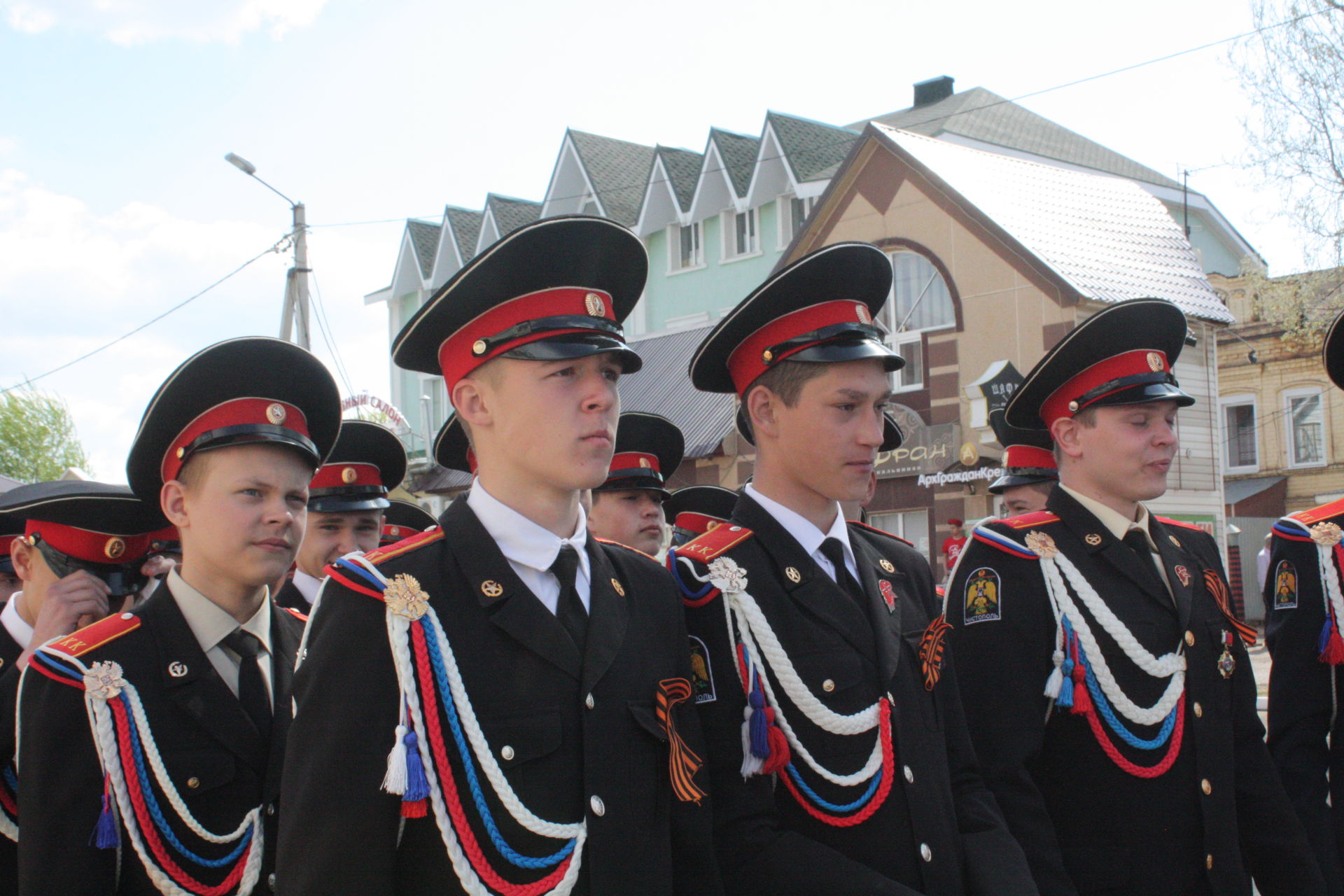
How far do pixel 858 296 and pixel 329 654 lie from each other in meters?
1.73

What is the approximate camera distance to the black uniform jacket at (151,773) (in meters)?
2.90

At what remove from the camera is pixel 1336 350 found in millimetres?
4754

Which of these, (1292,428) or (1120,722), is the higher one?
(1292,428)

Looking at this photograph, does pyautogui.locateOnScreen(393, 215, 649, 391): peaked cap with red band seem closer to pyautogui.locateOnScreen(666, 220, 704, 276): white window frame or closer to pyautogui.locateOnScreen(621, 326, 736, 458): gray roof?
pyautogui.locateOnScreen(621, 326, 736, 458): gray roof

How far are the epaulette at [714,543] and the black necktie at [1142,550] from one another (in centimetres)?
135

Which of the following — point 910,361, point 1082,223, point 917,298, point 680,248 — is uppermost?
point 680,248

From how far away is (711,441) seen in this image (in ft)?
74.8

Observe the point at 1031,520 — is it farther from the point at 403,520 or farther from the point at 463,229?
the point at 463,229

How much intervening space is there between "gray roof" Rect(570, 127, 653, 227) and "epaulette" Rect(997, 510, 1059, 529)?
25.5m

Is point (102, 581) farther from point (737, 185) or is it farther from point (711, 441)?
point (737, 185)

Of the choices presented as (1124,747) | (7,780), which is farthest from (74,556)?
(1124,747)

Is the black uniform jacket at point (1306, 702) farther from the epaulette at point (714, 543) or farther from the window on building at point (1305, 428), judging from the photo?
the window on building at point (1305, 428)

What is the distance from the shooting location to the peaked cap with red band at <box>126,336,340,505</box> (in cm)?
343

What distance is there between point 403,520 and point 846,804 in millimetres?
4626
